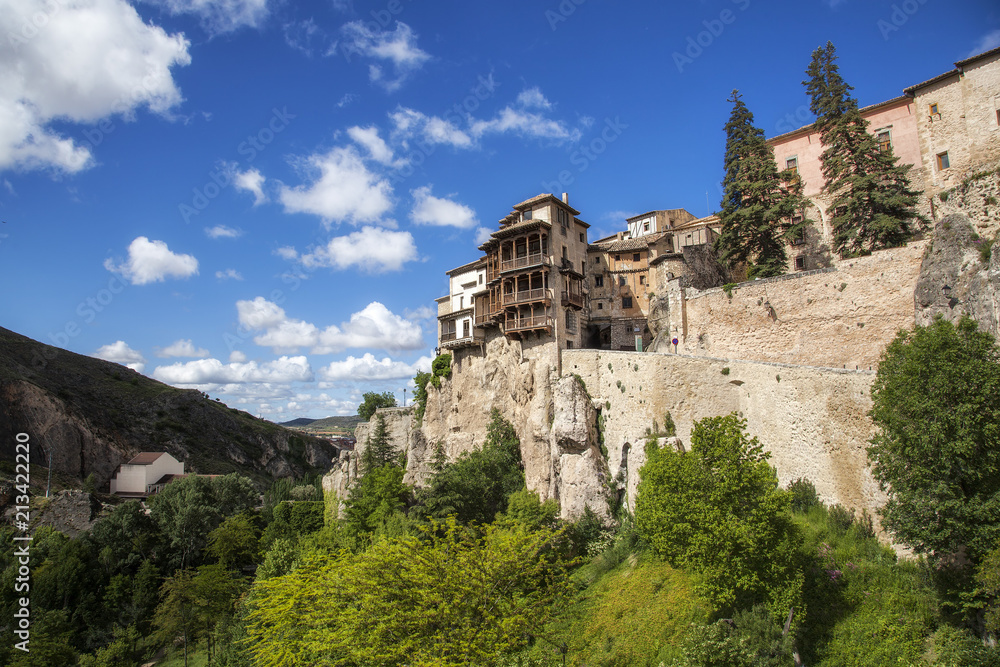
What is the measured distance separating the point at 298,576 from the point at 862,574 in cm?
2036

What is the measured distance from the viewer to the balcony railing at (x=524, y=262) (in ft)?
124

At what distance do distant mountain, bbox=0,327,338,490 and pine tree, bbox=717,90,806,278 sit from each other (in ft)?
265

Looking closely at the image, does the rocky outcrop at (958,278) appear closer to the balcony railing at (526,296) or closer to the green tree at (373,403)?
the balcony railing at (526,296)

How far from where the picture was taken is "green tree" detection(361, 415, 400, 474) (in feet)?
175

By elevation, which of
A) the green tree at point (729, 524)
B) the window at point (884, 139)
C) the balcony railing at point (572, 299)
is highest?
the window at point (884, 139)

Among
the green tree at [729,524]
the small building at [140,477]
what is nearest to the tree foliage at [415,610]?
the green tree at [729,524]

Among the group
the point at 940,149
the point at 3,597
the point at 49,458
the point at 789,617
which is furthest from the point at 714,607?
the point at 49,458

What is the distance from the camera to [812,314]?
2811 cm

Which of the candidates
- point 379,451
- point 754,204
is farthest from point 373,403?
point 754,204

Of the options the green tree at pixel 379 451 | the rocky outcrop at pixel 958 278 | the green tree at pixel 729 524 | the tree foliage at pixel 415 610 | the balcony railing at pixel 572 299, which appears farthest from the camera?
the green tree at pixel 379 451

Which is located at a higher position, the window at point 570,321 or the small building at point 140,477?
the window at point 570,321

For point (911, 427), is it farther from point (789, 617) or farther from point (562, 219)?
point (562, 219)

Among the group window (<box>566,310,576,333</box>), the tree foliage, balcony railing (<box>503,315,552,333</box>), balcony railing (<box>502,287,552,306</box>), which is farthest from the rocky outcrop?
balcony railing (<box>502,287,552,306</box>)

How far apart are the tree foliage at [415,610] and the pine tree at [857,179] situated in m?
27.2
